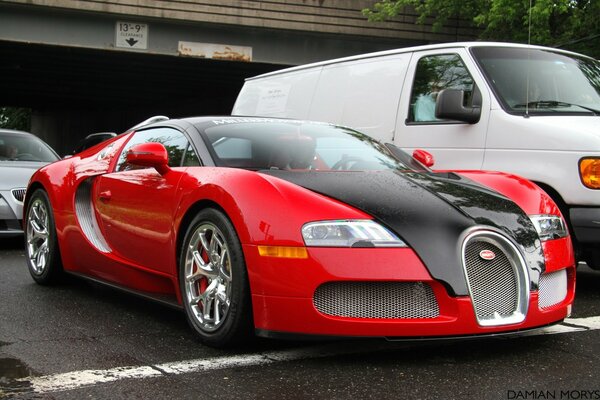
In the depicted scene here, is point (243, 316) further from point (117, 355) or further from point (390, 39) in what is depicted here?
point (390, 39)

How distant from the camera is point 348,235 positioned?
3.64 m

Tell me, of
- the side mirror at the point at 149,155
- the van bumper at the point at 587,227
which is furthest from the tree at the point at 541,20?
the side mirror at the point at 149,155

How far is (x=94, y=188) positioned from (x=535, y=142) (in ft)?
10.5

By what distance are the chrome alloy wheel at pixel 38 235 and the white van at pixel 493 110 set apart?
3082 mm

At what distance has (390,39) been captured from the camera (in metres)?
20.7

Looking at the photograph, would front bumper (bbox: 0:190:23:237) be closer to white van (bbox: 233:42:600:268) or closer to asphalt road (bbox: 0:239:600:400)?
white van (bbox: 233:42:600:268)

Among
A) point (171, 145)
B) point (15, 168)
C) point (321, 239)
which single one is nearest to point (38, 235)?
point (171, 145)

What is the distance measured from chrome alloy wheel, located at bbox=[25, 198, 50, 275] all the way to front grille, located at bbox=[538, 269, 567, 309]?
3.61 m

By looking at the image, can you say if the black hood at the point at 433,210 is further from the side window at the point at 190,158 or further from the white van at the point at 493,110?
the white van at the point at 493,110

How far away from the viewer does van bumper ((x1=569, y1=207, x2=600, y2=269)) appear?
5.60 meters

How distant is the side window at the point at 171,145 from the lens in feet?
15.4

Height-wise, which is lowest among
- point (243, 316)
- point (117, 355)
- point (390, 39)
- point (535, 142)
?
point (117, 355)

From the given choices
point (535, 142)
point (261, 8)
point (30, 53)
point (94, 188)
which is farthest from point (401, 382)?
point (30, 53)

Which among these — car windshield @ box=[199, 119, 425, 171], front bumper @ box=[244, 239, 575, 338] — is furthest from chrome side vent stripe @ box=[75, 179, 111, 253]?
front bumper @ box=[244, 239, 575, 338]
